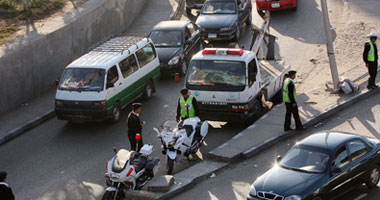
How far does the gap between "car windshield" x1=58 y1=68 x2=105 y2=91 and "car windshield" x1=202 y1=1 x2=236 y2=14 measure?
9874 mm

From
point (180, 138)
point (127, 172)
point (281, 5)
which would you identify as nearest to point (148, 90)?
point (180, 138)

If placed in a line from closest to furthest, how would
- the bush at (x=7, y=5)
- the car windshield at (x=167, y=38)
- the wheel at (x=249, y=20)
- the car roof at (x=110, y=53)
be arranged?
the car roof at (x=110, y=53), the car windshield at (x=167, y=38), the bush at (x=7, y=5), the wheel at (x=249, y=20)

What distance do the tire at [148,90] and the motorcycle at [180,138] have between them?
521 centimetres

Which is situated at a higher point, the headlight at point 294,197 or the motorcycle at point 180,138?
the headlight at point 294,197

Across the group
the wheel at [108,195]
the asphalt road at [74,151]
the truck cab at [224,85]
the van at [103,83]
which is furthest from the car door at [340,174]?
the van at [103,83]

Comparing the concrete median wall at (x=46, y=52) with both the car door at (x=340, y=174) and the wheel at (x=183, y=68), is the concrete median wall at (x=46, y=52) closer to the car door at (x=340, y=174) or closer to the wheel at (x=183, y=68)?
the wheel at (x=183, y=68)

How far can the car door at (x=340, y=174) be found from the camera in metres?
10.9

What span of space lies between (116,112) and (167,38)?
222 inches

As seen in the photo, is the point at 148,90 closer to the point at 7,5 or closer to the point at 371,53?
the point at 371,53

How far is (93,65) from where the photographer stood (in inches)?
693

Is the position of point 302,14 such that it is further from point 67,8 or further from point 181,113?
point 181,113

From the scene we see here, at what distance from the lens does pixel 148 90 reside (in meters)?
19.6

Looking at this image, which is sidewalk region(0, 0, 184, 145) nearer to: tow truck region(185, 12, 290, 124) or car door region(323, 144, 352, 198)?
tow truck region(185, 12, 290, 124)

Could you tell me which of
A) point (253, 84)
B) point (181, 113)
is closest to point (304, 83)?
point (253, 84)
